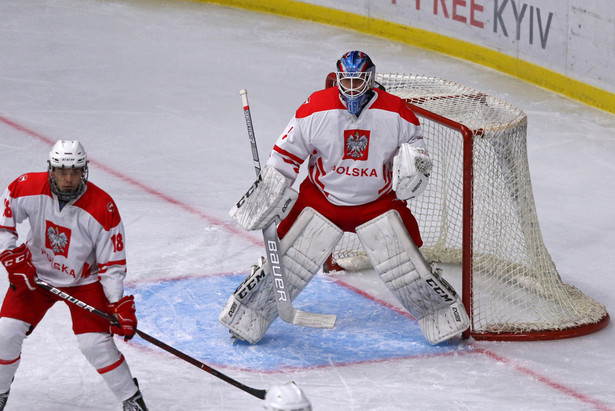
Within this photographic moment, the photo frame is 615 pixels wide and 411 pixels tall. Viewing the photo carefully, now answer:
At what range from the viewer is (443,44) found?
A: 30.3ft

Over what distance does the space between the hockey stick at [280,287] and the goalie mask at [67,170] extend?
3.19ft

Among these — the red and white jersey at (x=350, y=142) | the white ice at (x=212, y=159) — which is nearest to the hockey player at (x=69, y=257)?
the white ice at (x=212, y=159)

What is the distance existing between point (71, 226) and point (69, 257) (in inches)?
4.4

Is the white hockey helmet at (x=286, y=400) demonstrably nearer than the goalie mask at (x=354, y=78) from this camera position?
Yes

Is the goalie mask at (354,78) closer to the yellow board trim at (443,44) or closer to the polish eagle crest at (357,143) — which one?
the polish eagle crest at (357,143)

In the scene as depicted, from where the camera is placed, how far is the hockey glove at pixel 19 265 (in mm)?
4094

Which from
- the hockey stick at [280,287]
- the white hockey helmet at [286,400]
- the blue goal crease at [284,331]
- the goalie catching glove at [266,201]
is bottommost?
the blue goal crease at [284,331]

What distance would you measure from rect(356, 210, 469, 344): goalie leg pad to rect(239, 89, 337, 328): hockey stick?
294 mm

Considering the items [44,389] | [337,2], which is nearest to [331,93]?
[44,389]

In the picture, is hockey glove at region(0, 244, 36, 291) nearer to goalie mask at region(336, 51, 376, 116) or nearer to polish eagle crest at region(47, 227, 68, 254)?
polish eagle crest at region(47, 227, 68, 254)

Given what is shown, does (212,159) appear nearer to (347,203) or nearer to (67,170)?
(347,203)

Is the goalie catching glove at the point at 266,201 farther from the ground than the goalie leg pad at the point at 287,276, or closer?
farther from the ground

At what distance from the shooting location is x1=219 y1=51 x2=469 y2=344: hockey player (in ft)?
16.0

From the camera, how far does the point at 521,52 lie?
859cm
